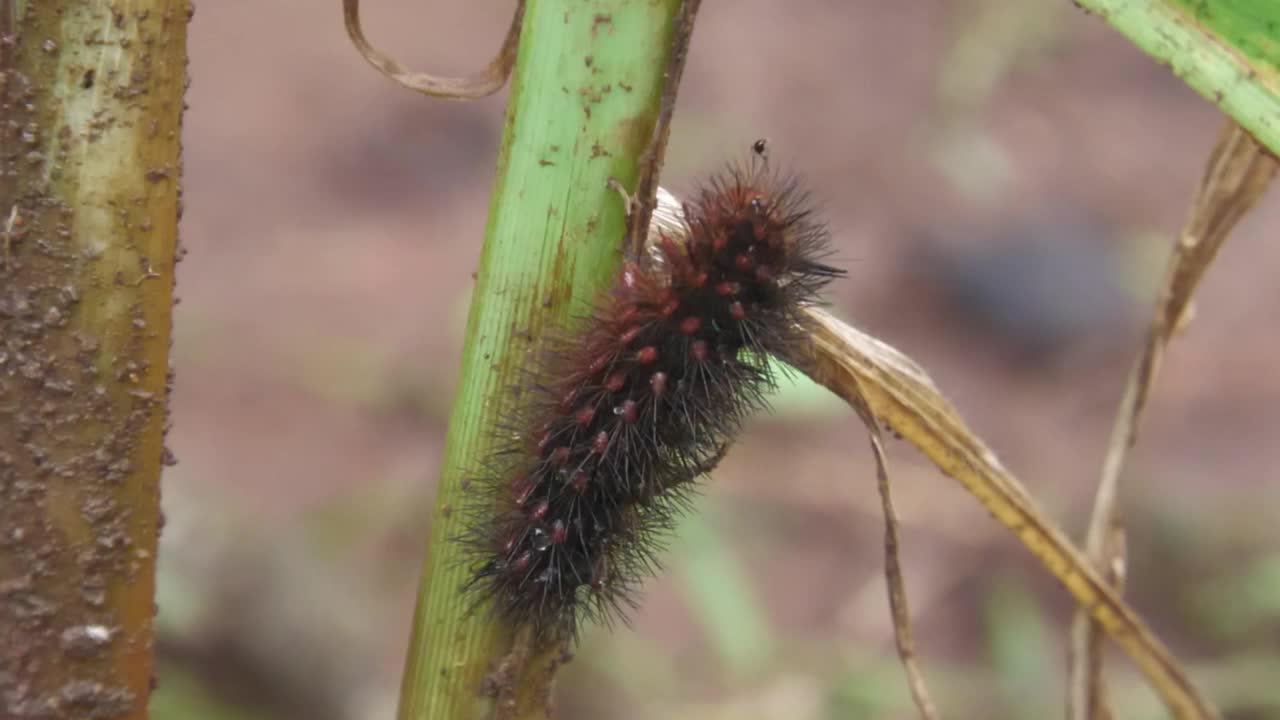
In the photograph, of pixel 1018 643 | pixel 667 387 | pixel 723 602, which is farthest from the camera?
pixel 1018 643

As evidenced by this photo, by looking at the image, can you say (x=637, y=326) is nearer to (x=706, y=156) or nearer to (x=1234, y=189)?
(x=1234, y=189)

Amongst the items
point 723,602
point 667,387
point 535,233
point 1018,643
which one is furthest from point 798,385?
point 535,233

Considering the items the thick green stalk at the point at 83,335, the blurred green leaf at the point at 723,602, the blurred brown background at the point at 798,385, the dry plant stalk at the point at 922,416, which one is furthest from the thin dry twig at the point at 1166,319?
the blurred green leaf at the point at 723,602

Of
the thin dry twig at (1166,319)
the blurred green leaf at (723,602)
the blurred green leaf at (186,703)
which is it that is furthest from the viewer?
the blurred green leaf at (723,602)

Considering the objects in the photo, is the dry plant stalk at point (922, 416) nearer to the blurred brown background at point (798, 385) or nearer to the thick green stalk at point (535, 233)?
the thick green stalk at point (535, 233)

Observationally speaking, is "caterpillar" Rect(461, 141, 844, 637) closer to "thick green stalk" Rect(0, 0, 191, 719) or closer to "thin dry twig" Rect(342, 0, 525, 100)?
"thin dry twig" Rect(342, 0, 525, 100)

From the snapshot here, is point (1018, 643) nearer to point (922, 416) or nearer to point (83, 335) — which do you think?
point (922, 416)

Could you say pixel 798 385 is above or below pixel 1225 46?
above
